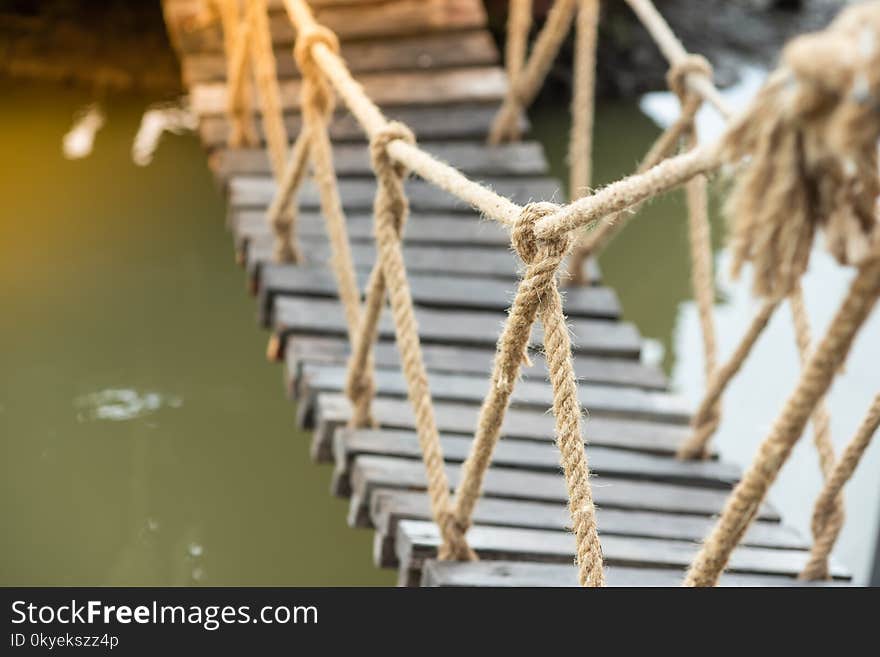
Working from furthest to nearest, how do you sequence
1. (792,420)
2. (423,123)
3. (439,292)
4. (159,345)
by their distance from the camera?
(159,345), (423,123), (439,292), (792,420)

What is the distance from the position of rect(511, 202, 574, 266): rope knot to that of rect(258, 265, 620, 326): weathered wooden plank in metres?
1.53

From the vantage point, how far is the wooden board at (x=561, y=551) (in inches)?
92.1

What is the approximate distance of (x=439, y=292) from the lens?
3303 mm

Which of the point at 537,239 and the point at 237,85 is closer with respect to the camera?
the point at 537,239

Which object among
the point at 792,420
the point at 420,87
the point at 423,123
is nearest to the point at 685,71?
the point at 423,123

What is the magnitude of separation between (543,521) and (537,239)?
99 centimetres

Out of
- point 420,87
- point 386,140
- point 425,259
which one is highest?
point 420,87

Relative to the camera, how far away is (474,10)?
14.0 ft

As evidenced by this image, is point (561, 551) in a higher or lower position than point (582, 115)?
lower

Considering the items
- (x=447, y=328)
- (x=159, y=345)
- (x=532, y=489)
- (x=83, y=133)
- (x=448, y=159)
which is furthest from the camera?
(x=83, y=133)

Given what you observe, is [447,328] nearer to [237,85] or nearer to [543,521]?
[543,521]
